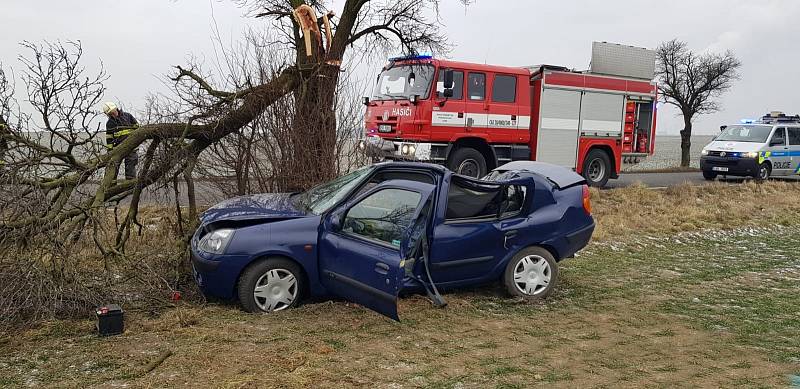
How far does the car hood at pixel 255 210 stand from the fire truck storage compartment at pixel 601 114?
10922 millimetres

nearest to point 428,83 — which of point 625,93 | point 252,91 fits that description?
point 252,91

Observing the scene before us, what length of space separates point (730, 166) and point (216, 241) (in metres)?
17.6

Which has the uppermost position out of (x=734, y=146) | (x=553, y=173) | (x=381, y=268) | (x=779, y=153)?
(x=734, y=146)

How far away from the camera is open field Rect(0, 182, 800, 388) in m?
4.18

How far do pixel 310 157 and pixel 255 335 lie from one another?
4279 mm

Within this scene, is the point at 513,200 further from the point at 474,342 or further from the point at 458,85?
the point at 458,85

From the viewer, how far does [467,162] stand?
13.4 meters

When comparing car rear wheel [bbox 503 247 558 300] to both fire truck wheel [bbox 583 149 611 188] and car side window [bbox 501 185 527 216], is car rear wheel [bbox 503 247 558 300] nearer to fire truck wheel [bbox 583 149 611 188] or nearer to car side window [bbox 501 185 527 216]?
car side window [bbox 501 185 527 216]

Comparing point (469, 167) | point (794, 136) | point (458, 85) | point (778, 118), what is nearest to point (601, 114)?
point (469, 167)

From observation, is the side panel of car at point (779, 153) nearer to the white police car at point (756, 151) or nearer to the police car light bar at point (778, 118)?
the white police car at point (756, 151)

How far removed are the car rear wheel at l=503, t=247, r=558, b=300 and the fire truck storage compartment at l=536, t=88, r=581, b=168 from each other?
834 cm

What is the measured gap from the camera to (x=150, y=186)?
7367 mm

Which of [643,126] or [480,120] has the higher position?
[643,126]

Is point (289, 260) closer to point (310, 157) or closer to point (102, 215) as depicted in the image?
point (102, 215)
